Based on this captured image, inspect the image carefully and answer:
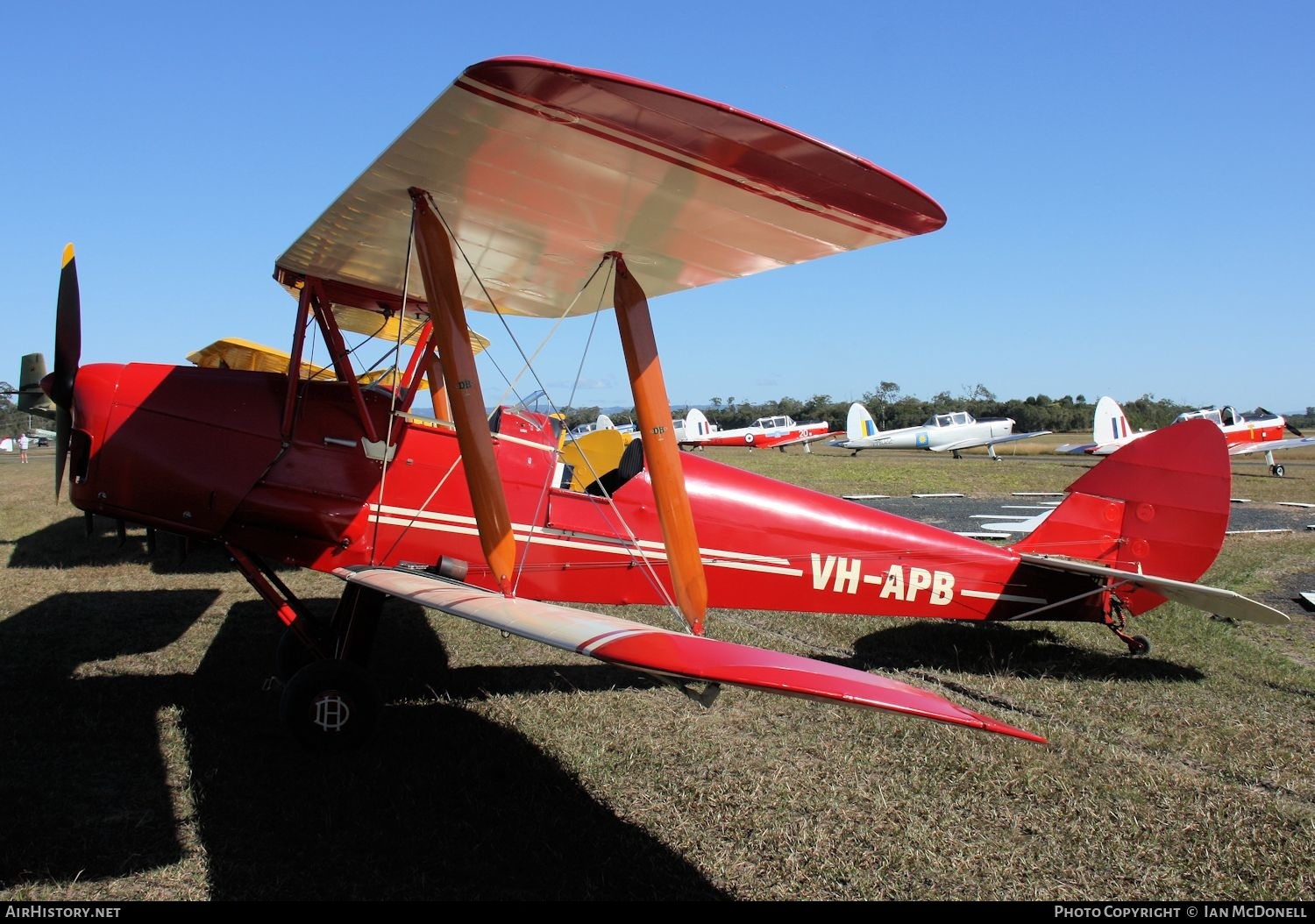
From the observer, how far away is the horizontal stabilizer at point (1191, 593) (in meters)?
4.80

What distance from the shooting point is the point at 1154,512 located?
6004 millimetres

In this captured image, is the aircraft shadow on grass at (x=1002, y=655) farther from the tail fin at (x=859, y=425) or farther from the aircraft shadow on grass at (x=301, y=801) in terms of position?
the tail fin at (x=859, y=425)

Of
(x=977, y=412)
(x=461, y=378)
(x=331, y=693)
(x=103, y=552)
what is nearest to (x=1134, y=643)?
(x=461, y=378)

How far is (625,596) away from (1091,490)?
11.7 feet

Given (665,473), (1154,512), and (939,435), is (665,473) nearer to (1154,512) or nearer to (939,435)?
(1154,512)

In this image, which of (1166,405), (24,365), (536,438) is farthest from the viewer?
(1166,405)

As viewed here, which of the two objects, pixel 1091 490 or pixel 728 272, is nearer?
pixel 728 272

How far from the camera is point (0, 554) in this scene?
34.6ft

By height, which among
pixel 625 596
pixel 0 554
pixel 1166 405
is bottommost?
pixel 0 554

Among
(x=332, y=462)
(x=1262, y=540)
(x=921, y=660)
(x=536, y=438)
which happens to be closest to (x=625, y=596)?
(x=536, y=438)

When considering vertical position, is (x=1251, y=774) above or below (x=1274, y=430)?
below

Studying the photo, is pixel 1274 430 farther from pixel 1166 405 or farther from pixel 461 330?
pixel 1166 405

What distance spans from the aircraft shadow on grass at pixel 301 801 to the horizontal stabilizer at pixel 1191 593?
2.91m

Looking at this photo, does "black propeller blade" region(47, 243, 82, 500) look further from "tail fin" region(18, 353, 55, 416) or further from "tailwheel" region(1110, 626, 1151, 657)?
"tailwheel" region(1110, 626, 1151, 657)
